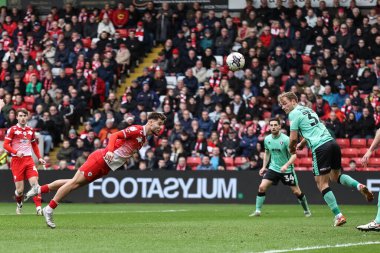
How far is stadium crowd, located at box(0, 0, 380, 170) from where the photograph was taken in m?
28.5

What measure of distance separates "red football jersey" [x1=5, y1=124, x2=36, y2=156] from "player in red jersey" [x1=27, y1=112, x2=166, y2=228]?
18.8 feet

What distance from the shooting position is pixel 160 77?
104 ft

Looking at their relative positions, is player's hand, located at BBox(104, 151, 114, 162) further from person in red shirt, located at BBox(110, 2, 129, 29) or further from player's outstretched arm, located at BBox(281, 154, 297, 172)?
person in red shirt, located at BBox(110, 2, 129, 29)

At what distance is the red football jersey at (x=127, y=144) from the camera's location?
15297 millimetres

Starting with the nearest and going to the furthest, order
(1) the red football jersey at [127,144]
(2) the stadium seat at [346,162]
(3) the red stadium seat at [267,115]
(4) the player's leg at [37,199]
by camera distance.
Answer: (1) the red football jersey at [127,144] < (4) the player's leg at [37,199] < (2) the stadium seat at [346,162] < (3) the red stadium seat at [267,115]

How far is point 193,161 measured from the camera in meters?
28.6

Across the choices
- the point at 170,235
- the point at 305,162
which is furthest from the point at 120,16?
the point at 170,235

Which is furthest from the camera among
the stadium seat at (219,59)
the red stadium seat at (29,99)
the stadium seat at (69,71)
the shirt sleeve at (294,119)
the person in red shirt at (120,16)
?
the person in red shirt at (120,16)

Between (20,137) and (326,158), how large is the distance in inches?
326

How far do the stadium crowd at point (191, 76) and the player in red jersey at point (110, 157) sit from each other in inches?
493

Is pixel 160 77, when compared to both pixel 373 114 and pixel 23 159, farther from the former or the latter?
pixel 23 159

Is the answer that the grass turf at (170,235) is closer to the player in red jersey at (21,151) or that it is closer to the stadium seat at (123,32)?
the player in red jersey at (21,151)

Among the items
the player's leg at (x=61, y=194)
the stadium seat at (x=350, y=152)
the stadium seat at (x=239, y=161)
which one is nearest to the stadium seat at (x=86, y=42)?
the stadium seat at (x=239, y=161)

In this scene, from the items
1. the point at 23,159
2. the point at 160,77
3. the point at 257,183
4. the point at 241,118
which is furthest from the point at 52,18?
the point at 23,159
